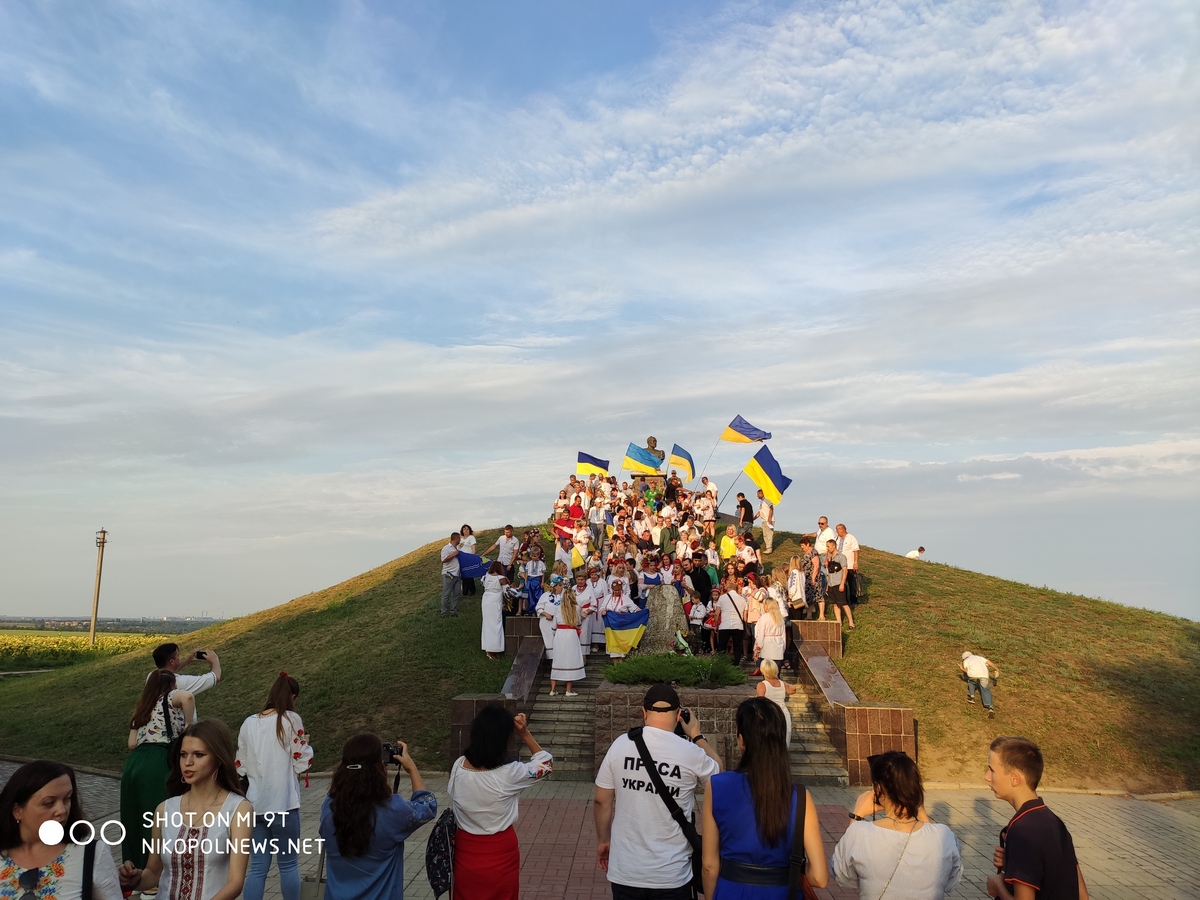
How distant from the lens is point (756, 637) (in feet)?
Answer: 51.0

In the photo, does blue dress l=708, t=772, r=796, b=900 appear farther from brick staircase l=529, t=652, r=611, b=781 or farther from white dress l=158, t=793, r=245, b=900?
brick staircase l=529, t=652, r=611, b=781

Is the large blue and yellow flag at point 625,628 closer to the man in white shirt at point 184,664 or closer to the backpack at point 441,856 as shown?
the man in white shirt at point 184,664

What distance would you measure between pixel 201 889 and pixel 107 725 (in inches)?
648

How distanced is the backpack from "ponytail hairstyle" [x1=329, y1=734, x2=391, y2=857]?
1.36 ft

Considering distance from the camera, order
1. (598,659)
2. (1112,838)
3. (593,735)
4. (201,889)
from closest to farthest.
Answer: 1. (201,889)
2. (1112,838)
3. (593,735)
4. (598,659)

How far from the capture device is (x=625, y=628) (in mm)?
16516

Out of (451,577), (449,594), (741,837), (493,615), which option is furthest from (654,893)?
(449,594)

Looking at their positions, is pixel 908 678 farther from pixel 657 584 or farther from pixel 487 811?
pixel 487 811

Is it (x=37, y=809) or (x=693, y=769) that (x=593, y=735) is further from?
(x=37, y=809)

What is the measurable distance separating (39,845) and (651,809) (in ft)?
9.27

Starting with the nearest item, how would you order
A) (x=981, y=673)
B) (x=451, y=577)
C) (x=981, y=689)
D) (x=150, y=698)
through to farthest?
1. (x=150, y=698)
2. (x=981, y=673)
3. (x=981, y=689)
4. (x=451, y=577)

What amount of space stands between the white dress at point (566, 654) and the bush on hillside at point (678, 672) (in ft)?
5.82

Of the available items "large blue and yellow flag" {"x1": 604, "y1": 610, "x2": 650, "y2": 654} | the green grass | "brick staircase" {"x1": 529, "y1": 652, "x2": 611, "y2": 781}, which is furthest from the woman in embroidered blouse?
the green grass

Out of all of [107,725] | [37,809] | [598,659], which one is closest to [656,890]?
[37,809]
